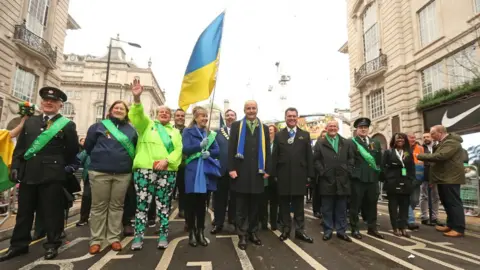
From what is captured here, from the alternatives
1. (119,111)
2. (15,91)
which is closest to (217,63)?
(119,111)

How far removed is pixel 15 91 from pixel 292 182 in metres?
20.0

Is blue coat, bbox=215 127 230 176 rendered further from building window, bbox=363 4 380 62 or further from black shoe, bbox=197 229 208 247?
building window, bbox=363 4 380 62

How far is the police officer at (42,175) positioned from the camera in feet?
12.3

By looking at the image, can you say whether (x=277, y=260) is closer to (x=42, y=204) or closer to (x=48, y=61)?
(x=42, y=204)

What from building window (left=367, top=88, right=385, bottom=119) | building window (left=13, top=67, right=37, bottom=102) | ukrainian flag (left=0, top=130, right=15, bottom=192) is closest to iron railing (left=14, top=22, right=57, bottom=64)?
building window (left=13, top=67, right=37, bottom=102)

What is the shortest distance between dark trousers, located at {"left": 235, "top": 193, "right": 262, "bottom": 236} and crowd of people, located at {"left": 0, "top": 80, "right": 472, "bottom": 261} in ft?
0.05

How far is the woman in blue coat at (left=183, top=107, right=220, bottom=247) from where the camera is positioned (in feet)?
14.2

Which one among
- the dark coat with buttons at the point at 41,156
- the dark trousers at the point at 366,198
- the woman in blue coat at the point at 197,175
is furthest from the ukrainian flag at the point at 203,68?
the dark trousers at the point at 366,198

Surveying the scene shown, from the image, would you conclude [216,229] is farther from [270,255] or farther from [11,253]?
[11,253]

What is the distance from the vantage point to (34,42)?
60.4 ft

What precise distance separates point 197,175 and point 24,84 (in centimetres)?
2004

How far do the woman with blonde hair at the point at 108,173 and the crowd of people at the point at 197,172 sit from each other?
14 mm

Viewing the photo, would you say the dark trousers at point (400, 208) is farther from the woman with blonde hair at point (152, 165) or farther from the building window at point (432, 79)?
the building window at point (432, 79)

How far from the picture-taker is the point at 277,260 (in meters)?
3.63
